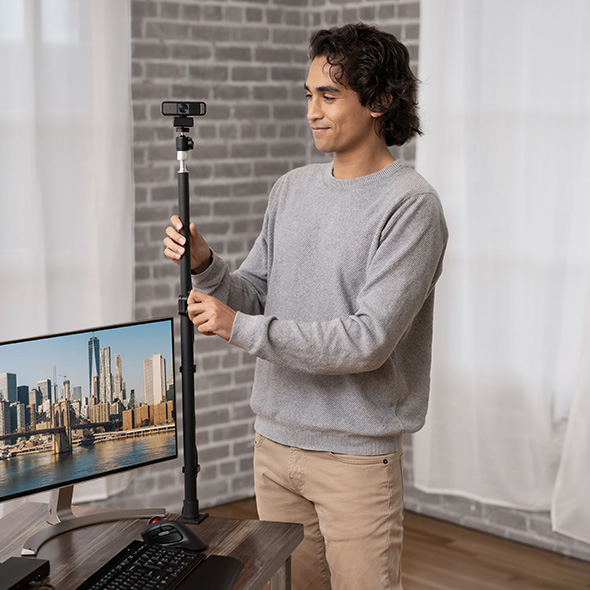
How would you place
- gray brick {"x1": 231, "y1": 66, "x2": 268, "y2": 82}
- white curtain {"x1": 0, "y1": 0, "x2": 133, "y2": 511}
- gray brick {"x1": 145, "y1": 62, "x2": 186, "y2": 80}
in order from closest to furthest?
white curtain {"x1": 0, "y1": 0, "x2": 133, "y2": 511}, gray brick {"x1": 145, "y1": 62, "x2": 186, "y2": 80}, gray brick {"x1": 231, "y1": 66, "x2": 268, "y2": 82}

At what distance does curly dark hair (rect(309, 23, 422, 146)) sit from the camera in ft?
5.92

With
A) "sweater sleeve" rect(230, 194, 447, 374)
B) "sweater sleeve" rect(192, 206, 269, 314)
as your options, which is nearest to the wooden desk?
"sweater sleeve" rect(230, 194, 447, 374)

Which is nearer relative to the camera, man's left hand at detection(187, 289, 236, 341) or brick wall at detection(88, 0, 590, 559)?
man's left hand at detection(187, 289, 236, 341)

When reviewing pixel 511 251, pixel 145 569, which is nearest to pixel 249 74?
pixel 511 251

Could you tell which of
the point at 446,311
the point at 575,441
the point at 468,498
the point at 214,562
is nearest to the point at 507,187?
the point at 446,311

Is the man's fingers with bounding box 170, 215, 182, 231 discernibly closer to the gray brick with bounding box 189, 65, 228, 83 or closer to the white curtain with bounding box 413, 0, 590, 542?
the white curtain with bounding box 413, 0, 590, 542

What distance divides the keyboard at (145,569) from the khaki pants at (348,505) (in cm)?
38

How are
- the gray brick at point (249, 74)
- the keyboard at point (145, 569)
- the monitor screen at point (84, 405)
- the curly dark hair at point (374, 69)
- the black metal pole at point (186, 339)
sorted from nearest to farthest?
the keyboard at point (145, 569)
the monitor screen at point (84, 405)
the black metal pole at point (186, 339)
the curly dark hair at point (374, 69)
the gray brick at point (249, 74)

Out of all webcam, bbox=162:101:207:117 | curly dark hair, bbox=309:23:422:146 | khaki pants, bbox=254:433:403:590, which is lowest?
khaki pants, bbox=254:433:403:590

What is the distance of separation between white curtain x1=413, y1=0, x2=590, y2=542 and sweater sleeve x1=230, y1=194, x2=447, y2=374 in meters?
1.42

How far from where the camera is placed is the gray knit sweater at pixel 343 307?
1.70 meters

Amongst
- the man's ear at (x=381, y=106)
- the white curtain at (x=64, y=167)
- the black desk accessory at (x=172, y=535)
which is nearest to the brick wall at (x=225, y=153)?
the white curtain at (x=64, y=167)

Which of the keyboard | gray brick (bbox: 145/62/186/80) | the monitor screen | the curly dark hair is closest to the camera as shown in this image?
the keyboard

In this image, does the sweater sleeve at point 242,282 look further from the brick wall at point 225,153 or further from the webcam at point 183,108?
the brick wall at point 225,153
